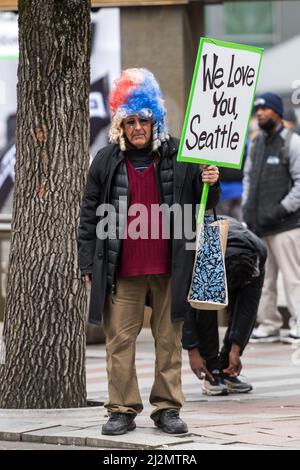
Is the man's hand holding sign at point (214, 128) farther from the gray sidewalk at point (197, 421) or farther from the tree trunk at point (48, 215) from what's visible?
the tree trunk at point (48, 215)

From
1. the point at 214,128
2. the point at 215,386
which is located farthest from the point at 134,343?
the point at 215,386

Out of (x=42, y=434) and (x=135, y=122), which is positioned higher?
(x=135, y=122)

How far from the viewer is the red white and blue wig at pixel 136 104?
7.38 meters

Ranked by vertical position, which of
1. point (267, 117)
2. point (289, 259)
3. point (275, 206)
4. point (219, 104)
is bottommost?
point (289, 259)

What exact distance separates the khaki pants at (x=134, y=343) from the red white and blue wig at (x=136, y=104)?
796mm

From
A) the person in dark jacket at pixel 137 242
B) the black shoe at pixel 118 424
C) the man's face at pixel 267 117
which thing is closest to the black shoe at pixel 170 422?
the person in dark jacket at pixel 137 242

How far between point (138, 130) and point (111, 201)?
1.39ft

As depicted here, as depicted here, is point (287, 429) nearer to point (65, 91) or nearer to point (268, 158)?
point (65, 91)

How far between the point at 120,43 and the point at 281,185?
2.47m

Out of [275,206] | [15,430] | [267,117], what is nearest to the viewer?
[15,430]

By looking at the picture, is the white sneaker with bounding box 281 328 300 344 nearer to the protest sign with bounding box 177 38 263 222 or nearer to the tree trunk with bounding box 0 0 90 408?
the tree trunk with bounding box 0 0 90 408

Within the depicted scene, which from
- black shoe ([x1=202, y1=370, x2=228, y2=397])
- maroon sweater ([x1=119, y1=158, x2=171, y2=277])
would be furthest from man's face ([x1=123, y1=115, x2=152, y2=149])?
black shoe ([x1=202, y1=370, x2=228, y2=397])

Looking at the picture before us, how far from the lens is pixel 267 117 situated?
12383mm

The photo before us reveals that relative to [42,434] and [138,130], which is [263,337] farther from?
[138,130]
